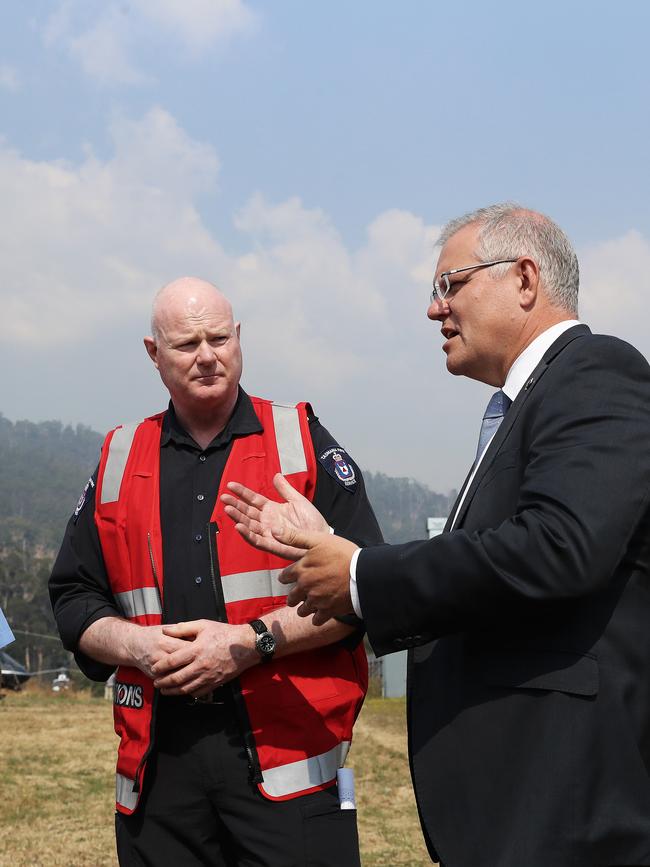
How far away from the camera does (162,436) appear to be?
323cm

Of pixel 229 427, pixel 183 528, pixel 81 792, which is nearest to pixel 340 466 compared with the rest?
pixel 229 427

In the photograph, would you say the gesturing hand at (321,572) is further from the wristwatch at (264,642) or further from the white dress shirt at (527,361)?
the wristwatch at (264,642)

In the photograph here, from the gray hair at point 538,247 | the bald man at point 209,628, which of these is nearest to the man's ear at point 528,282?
the gray hair at point 538,247

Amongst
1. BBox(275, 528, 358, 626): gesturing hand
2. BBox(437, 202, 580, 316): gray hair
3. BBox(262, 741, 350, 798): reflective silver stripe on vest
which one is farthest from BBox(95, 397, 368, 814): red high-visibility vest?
BBox(437, 202, 580, 316): gray hair

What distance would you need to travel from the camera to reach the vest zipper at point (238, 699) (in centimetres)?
278

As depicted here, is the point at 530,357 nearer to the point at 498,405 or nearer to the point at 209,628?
the point at 498,405

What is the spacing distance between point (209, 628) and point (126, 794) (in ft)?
1.90

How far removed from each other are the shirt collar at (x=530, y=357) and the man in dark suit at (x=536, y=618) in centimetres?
2

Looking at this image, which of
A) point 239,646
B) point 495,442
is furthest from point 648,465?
point 239,646

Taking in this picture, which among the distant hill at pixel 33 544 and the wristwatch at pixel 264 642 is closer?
the wristwatch at pixel 264 642

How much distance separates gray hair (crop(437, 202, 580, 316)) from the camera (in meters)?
2.31

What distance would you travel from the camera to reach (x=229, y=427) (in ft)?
10.4

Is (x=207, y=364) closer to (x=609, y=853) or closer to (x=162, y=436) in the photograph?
(x=162, y=436)

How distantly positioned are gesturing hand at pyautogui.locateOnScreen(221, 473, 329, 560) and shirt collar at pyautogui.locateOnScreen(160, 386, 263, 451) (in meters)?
0.81
